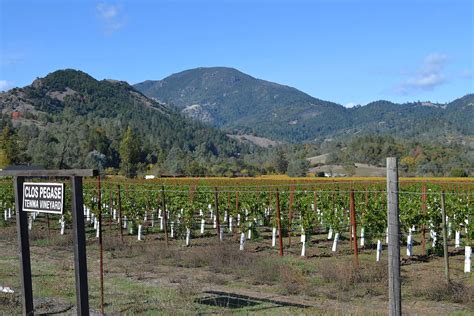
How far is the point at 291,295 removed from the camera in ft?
37.1

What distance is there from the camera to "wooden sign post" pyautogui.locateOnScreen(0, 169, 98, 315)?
6.85 metres

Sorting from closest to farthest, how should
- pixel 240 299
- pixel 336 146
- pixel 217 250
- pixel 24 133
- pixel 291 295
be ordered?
pixel 240 299 → pixel 291 295 → pixel 217 250 → pixel 24 133 → pixel 336 146

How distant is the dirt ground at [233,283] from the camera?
9.68 meters

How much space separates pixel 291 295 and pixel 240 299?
4.08 ft

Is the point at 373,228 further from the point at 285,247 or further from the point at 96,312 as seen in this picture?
the point at 96,312

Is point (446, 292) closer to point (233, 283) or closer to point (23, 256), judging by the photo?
point (233, 283)

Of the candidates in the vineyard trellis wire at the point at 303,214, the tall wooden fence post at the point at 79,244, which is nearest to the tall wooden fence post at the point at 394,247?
the tall wooden fence post at the point at 79,244

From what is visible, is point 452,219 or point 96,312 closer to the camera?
point 96,312

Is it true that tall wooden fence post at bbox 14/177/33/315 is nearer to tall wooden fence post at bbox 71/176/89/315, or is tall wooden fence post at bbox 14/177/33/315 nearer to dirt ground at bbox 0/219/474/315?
dirt ground at bbox 0/219/474/315

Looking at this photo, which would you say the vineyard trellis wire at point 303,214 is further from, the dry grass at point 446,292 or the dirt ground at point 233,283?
the dry grass at point 446,292

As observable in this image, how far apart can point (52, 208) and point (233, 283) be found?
654 cm

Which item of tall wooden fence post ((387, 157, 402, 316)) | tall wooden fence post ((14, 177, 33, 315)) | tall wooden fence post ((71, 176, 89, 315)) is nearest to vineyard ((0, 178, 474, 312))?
tall wooden fence post ((14, 177, 33, 315))

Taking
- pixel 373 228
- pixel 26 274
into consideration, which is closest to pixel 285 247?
pixel 373 228

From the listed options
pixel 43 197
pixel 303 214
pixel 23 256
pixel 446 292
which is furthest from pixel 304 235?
pixel 43 197
